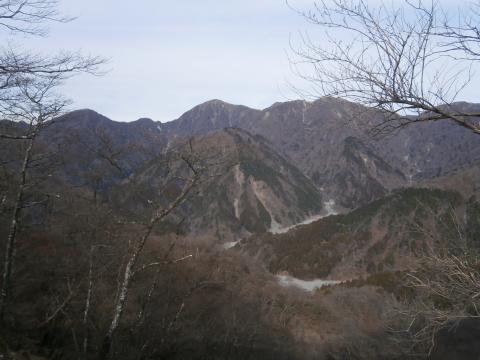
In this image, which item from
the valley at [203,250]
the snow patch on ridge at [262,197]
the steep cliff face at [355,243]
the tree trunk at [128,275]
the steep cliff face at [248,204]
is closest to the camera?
the tree trunk at [128,275]

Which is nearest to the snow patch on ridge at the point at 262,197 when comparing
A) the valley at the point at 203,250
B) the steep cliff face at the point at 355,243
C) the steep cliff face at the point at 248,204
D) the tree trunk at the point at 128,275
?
the steep cliff face at the point at 248,204

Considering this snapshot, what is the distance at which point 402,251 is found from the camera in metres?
104

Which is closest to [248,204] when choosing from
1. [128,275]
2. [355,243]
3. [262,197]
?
[262,197]

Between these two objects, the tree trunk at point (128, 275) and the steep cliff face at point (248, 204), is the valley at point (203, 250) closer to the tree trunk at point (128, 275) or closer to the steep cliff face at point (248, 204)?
the tree trunk at point (128, 275)

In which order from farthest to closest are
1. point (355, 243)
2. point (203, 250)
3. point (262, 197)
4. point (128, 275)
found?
1. point (262, 197)
2. point (355, 243)
3. point (203, 250)
4. point (128, 275)

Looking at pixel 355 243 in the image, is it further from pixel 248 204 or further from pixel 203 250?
pixel 203 250

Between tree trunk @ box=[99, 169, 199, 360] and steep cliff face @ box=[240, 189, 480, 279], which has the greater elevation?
tree trunk @ box=[99, 169, 199, 360]

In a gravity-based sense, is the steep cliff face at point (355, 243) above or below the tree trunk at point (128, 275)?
below

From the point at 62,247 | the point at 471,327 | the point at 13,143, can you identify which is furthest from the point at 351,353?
the point at 13,143

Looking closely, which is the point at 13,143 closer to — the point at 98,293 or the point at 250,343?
the point at 98,293

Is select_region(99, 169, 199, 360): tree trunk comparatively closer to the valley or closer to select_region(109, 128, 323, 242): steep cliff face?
the valley

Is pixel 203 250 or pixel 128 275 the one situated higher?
pixel 128 275

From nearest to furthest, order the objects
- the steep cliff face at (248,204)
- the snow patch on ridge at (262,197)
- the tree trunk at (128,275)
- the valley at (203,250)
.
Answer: the tree trunk at (128,275), the valley at (203,250), the steep cliff face at (248,204), the snow patch on ridge at (262,197)

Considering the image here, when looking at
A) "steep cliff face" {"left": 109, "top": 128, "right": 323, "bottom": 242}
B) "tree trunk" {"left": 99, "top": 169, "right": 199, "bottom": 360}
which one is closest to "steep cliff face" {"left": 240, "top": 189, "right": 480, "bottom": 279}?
"steep cliff face" {"left": 109, "top": 128, "right": 323, "bottom": 242}
